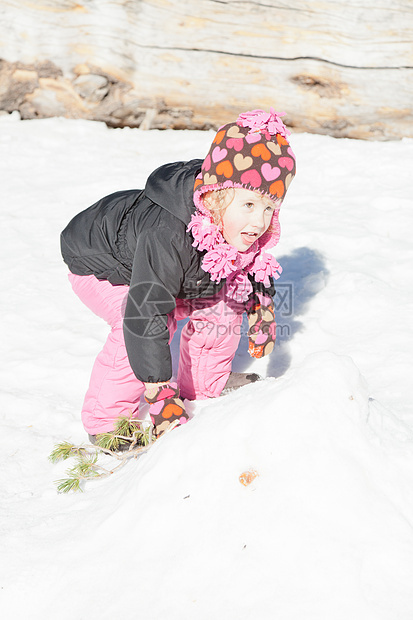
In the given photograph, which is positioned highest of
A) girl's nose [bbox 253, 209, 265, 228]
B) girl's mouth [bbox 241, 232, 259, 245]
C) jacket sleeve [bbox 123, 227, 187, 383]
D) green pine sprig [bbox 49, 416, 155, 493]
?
girl's nose [bbox 253, 209, 265, 228]

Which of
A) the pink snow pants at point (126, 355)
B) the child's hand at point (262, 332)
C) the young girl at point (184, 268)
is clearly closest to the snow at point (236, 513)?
the pink snow pants at point (126, 355)

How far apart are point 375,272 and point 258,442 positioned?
7.46ft

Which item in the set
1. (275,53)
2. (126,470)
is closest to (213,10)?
(275,53)

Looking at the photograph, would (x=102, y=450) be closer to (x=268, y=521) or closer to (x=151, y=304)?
(x=151, y=304)

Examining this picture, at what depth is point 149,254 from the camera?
2205 mm

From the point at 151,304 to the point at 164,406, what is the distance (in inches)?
14.6

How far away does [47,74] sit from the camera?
16.8 ft

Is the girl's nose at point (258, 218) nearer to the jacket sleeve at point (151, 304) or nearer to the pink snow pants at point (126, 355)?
the jacket sleeve at point (151, 304)

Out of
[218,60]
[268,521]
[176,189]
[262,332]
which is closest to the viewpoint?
[268,521]

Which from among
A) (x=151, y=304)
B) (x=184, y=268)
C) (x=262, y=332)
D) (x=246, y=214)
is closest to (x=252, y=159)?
(x=246, y=214)

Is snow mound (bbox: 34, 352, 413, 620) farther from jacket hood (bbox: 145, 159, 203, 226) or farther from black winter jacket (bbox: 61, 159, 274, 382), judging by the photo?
jacket hood (bbox: 145, 159, 203, 226)

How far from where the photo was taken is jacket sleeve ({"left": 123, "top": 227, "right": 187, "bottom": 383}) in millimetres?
2152

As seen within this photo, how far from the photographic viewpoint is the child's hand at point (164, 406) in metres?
2.07

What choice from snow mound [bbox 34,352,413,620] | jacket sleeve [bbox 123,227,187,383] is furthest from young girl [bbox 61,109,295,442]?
snow mound [bbox 34,352,413,620]
